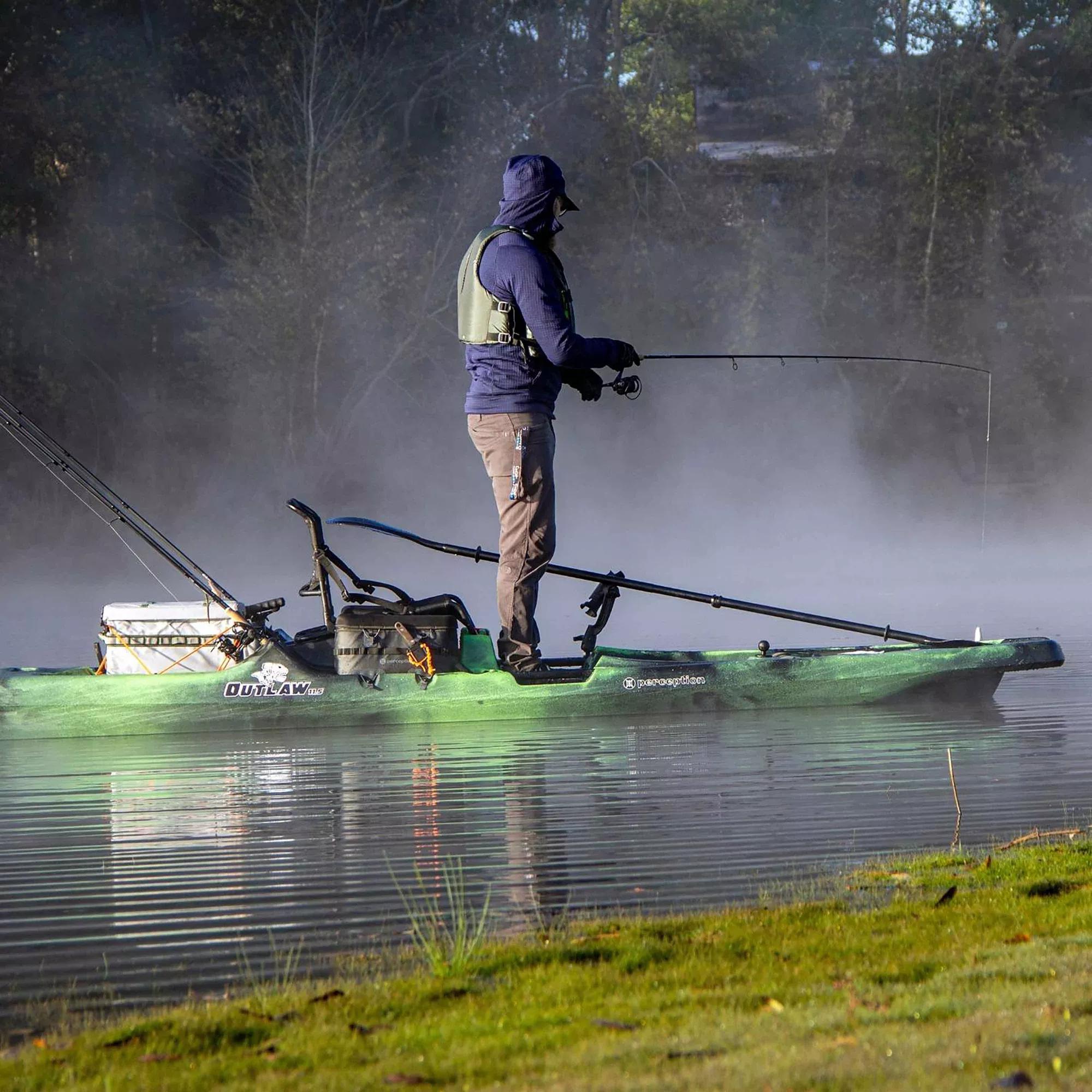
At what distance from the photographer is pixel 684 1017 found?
7.66ft

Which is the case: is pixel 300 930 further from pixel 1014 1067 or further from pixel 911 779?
pixel 911 779

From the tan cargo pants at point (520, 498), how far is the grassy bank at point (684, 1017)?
9.95ft

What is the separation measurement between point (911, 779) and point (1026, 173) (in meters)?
23.7

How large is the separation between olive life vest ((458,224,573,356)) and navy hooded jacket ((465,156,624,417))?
2 centimetres

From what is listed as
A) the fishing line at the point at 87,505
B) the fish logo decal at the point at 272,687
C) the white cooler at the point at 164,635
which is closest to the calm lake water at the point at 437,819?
the fish logo decal at the point at 272,687

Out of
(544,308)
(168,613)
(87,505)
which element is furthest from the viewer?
(87,505)

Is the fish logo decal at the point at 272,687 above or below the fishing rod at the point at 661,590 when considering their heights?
below

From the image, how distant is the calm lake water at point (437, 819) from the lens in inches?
124

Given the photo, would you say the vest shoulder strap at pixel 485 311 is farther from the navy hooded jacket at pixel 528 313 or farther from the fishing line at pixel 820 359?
the fishing line at pixel 820 359

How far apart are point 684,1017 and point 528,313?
12.3 feet

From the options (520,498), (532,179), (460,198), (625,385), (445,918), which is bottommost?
(445,918)

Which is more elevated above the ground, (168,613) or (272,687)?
(168,613)

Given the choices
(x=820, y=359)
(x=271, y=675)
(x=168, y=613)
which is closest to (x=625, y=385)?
(x=271, y=675)

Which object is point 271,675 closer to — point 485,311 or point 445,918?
point 485,311
